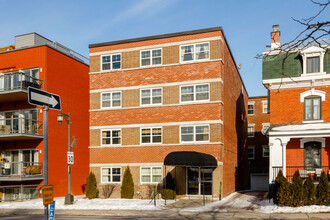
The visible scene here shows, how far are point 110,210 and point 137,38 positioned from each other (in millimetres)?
13688

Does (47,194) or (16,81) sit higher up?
(16,81)

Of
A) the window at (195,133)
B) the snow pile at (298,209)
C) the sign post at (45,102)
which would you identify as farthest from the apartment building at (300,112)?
the sign post at (45,102)

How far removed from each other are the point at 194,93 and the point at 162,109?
2.77 metres

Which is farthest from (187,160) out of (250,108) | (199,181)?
(250,108)

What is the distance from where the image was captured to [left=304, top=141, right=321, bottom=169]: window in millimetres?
22938

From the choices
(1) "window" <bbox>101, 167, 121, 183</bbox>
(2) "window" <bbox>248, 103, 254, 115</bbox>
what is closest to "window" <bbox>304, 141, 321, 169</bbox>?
(1) "window" <bbox>101, 167, 121, 183</bbox>

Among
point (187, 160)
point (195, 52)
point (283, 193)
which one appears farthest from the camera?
point (195, 52)

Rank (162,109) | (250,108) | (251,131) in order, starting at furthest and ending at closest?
(250,108) < (251,131) < (162,109)

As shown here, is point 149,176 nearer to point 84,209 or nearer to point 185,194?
point 185,194

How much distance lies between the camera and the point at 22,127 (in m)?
27.4

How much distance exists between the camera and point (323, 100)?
74.1ft

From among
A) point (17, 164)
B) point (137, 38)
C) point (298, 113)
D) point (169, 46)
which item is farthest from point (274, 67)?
point (17, 164)

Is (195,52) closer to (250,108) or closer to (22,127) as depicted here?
(22,127)

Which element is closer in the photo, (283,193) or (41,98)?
(41,98)
